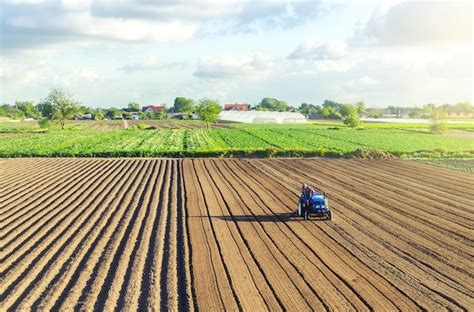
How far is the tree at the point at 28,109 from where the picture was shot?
17198 centimetres

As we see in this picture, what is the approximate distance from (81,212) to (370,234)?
460 inches

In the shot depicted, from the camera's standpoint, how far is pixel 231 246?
16.1 m

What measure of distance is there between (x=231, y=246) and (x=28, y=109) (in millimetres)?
177433

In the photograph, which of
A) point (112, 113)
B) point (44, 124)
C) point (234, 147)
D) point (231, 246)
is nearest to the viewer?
point (231, 246)

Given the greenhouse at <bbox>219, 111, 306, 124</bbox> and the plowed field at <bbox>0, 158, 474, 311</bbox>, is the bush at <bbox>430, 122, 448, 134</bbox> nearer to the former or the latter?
the greenhouse at <bbox>219, 111, 306, 124</bbox>

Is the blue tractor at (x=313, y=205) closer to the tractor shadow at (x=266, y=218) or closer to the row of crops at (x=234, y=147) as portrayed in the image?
the tractor shadow at (x=266, y=218)

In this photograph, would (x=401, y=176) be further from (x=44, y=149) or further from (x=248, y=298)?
(x=44, y=149)

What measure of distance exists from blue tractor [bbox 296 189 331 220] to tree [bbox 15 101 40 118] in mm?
153906

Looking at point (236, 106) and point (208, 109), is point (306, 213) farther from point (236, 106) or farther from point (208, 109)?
point (236, 106)

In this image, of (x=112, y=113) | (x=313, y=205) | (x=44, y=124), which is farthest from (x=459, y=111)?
(x=313, y=205)

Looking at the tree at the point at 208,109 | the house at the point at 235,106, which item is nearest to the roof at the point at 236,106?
the house at the point at 235,106

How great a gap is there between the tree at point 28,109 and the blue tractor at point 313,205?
154 metres

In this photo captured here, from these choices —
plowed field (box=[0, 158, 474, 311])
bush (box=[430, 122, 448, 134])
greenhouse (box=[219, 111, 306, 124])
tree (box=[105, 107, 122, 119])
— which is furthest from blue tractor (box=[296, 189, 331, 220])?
tree (box=[105, 107, 122, 119])

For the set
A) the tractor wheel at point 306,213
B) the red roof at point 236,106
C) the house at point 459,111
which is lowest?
the house at point 459,111
